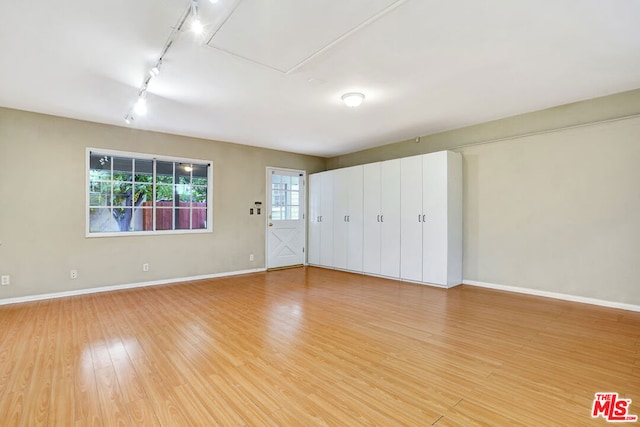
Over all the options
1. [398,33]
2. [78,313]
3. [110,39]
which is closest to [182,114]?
[110,39]

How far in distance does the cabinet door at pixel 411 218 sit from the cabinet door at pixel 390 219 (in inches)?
3.3

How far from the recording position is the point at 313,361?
244 cm

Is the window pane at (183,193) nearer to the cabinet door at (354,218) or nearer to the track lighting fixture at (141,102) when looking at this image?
the track lighting fixture at (141,102)

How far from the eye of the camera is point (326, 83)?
11.0ft

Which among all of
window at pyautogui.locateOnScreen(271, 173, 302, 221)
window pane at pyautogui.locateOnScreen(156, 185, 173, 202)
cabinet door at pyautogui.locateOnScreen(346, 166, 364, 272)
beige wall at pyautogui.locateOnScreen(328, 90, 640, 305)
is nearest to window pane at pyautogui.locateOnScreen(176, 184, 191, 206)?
window pane at pyautogui.locateOnScreen(156, 185, 173, 202)

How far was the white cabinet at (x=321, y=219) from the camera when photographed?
677cm

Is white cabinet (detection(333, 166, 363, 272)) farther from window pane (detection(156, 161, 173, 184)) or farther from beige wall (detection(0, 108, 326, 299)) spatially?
window pane (detection(156, 161, 173, 184))

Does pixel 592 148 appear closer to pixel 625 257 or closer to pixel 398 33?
pixel 625 257

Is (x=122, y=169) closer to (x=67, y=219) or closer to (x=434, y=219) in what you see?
(x=67, y=219)

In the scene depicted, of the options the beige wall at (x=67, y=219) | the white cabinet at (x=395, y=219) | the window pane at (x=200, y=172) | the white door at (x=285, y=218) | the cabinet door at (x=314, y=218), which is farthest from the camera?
the cabinet door at (x=314, y=218)

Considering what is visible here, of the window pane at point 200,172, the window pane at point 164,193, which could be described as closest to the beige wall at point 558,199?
the window pane at point 200,172

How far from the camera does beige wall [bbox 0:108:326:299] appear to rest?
4098mm

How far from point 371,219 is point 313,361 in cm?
378

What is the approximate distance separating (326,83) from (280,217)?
3894mm
